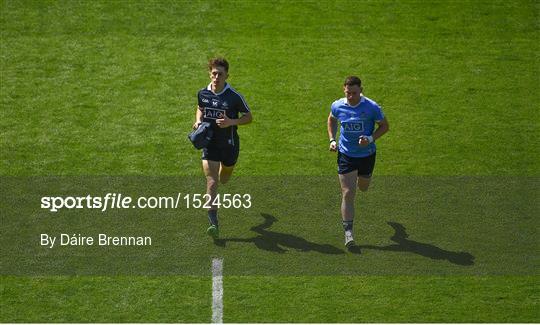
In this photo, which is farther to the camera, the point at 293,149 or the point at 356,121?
the point at 293,149

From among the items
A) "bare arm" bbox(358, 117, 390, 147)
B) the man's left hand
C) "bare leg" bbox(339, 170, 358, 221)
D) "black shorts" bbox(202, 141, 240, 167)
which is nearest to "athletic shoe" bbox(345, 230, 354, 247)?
"bare leg" bbox(339, 170, 358, 221)

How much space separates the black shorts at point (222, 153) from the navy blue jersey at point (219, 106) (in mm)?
85

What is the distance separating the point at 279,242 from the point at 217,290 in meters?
1.63

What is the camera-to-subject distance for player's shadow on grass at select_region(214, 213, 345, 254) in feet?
47.9

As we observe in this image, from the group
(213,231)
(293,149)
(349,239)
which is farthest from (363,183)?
(293,149)

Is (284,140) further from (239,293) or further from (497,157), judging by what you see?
(239,293)

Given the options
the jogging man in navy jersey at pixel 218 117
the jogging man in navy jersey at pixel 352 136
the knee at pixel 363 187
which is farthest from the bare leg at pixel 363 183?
the jogging man in navy jersey at pixel 218 117

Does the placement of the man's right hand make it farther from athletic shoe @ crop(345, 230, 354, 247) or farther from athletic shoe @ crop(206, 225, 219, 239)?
athletic shoe @ crop(206, 225, 219, 239)

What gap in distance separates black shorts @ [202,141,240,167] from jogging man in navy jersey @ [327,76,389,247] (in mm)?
1426

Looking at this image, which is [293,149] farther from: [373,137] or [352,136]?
[373,137]

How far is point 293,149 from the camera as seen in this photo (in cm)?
1739

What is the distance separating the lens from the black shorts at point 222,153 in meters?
14.6

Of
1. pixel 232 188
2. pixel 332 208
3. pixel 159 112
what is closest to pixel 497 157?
pixel 332 208

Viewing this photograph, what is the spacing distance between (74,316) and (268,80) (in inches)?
298
